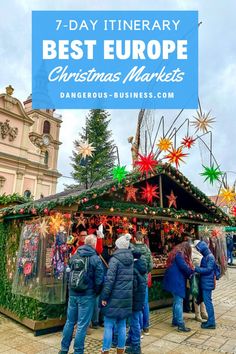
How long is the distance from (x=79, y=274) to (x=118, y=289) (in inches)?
20.5

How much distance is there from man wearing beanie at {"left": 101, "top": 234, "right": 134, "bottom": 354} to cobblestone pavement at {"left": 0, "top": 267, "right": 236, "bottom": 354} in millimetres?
660

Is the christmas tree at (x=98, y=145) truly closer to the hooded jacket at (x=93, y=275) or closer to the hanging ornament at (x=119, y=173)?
the hanging ornament at (x=119, y=173)

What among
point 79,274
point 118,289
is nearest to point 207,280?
point 118,289

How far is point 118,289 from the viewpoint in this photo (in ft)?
12.1

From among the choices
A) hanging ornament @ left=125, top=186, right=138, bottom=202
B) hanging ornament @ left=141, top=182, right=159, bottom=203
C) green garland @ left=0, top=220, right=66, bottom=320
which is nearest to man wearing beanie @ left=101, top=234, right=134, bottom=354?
green garland @ left=0, top=220, right=66, bottom=320

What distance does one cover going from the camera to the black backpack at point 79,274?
369cm

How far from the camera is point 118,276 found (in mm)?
3723

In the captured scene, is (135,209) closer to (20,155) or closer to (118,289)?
(118,289)

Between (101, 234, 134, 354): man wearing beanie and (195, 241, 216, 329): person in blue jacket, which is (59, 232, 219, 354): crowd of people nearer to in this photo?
(101, 234, 134, 354): man wearing beanie

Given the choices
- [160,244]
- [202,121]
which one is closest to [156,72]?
[202,121]

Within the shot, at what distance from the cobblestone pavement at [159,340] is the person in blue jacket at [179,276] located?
245 mm

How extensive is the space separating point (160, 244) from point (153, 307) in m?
2.08

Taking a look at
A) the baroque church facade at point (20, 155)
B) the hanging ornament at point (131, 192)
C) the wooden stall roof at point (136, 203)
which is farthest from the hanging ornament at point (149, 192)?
the baroque church facade at point (20, 155)

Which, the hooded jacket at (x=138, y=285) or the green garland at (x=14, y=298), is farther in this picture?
the green garland at (x=14, y=298)
